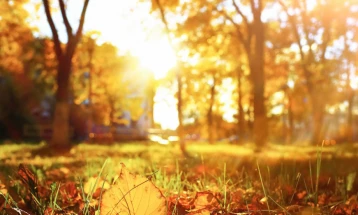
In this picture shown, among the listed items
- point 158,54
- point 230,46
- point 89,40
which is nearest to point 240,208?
point 158,54

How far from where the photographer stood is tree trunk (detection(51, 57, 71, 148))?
630 inches

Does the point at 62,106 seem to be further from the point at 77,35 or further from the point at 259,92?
the point at 259,92

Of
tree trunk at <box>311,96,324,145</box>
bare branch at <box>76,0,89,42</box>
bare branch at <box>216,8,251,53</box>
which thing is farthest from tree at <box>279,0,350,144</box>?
bare branch at <box>76,0,89,42</box>

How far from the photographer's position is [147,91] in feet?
102

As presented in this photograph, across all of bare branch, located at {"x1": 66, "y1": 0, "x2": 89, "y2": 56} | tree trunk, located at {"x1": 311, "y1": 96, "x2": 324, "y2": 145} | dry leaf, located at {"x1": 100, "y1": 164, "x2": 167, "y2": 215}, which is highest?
bare branch, located at {"x1": 66, "y1": 0, "x2": 89, "y2": 56}

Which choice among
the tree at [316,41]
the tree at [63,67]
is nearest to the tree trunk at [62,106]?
the tree at [63,67]

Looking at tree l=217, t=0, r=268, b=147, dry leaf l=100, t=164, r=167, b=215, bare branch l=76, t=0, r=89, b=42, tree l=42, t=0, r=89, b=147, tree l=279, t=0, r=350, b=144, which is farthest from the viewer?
tree l=279, t=0, r=350, b=144

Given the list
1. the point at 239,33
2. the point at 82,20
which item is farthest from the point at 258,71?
the point at 82,20

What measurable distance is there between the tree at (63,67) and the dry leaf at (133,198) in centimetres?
1442

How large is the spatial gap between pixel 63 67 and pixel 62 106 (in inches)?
49.9

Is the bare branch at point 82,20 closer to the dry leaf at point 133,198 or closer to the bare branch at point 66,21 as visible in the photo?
the bare branch at point 66,21

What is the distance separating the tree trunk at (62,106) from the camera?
16009 millimetres

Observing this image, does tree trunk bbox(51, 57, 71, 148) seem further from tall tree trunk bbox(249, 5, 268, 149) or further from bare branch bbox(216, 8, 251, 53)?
tall tree trunk bbox(249, 5, 268, 149)

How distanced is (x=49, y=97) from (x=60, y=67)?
112 feet
